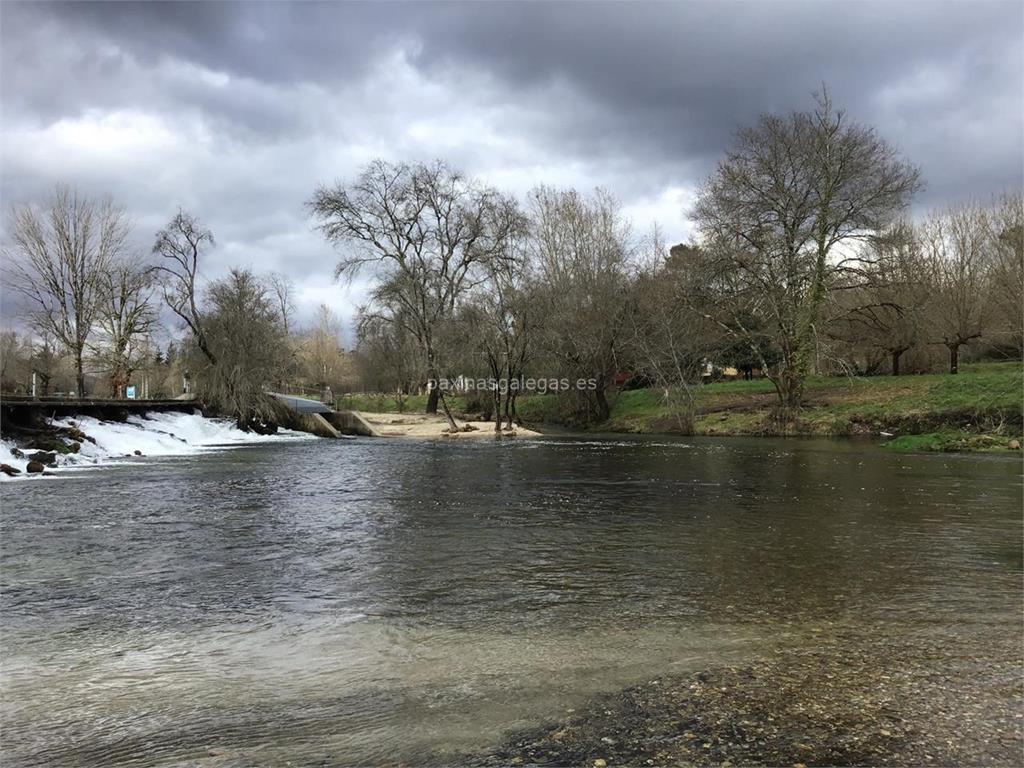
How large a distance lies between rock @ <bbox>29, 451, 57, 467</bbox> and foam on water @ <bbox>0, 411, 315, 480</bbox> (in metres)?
0.16

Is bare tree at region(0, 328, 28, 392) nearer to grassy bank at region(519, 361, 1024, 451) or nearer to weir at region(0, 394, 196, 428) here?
weir at region(0, 394, 196, 428)

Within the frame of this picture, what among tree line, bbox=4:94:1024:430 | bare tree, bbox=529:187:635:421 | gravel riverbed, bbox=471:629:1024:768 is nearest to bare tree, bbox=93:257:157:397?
tree line, bbox=4:94:1024:430

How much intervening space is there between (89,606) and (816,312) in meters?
31.3

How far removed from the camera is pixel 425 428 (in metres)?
38.4

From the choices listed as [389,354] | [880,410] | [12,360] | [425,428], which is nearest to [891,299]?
[880,410]

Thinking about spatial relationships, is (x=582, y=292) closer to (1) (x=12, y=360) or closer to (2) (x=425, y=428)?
(2) (x=425, y=428)

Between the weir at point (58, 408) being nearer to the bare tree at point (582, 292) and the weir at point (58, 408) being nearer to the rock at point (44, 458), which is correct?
the rock at point (44, 458)

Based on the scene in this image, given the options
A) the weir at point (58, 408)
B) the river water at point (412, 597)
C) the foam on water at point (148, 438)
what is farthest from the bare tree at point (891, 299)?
the weir at point (58, 408)

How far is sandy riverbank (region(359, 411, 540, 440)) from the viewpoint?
35.1 m

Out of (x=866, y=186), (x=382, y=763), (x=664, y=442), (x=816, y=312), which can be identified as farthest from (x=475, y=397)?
(x=382, y=763)

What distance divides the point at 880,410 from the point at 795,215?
9.78 meters

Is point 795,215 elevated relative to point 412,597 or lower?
elevated

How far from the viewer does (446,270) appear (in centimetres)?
4406

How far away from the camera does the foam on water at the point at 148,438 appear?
1951 cm
